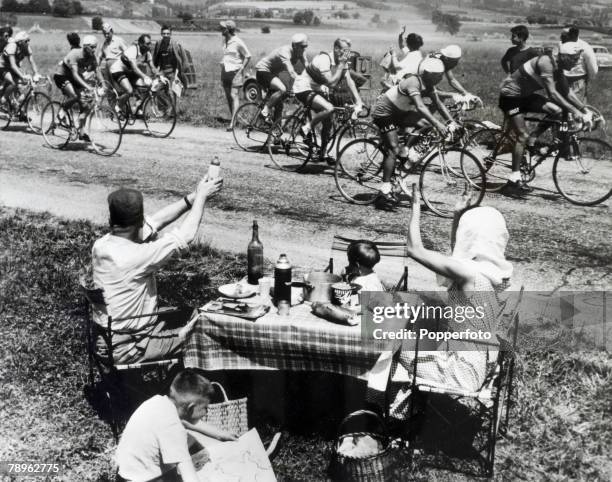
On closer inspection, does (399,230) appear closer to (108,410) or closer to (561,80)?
(561,80)

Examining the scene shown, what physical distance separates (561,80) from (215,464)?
6382mm

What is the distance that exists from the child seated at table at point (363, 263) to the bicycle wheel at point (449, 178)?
3403 millimetres

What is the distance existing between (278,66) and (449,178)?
3.87 metres

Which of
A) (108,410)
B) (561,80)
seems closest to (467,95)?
(561,80)

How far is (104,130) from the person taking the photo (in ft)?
37.4

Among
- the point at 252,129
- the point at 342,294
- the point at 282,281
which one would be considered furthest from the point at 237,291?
the point at 252,129

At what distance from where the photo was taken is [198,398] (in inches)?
130

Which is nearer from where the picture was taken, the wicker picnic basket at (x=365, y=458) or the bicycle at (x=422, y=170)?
the wicker picnic basket at (x=365, y=458)

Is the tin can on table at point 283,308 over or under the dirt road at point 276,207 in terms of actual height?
over

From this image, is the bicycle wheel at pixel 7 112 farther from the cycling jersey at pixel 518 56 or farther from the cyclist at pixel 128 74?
the cycling jersey at pixel 518 56

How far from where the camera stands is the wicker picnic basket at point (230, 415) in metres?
3.89

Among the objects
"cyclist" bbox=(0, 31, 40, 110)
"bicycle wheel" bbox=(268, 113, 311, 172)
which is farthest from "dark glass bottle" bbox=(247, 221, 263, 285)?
"cyclist" bbox=(0, 31, 40, 110)

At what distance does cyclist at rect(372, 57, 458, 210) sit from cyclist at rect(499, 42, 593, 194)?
1231 millimetres

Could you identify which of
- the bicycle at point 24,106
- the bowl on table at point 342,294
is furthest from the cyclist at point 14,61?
the bowl on table at point 342,294
